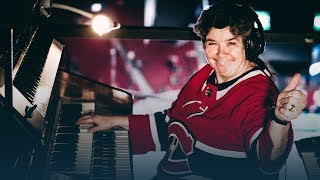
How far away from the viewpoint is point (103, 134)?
289 cm

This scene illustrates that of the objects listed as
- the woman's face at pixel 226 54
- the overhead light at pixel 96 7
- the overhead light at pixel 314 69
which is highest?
the overhead light at pixel 96 7

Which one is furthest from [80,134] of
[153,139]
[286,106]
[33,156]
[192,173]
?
[286,106]

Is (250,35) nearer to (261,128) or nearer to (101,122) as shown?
(261,128)

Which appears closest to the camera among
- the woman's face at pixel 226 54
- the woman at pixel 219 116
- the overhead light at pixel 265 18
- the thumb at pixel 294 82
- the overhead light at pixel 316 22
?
the thumb at pixel 294 82

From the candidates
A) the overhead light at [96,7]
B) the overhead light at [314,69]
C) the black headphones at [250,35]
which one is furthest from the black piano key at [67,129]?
the overhead light at [314,69]

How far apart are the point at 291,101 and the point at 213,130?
1.08m

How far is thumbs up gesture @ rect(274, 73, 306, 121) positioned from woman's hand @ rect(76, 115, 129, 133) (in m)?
1.28

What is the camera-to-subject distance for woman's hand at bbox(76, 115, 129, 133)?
2908 millimetres

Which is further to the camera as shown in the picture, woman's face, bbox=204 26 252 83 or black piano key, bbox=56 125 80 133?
woman's face, bbox=204 26 252 83

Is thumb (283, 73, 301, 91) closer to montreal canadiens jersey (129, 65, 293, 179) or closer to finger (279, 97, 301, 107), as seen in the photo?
finger (279, 97, 301, 107)

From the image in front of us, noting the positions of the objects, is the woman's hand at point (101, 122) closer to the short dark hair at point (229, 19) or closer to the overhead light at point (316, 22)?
the short dark hair at point (229, 19)

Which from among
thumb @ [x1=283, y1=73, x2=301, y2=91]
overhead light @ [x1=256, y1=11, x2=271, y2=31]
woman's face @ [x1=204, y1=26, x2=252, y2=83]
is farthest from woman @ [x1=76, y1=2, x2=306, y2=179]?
overhead light @ [x1=256, y1=11, x2=271, y2=31]

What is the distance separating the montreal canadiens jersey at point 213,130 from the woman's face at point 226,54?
10cm

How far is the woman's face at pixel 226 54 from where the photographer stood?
326 cm
